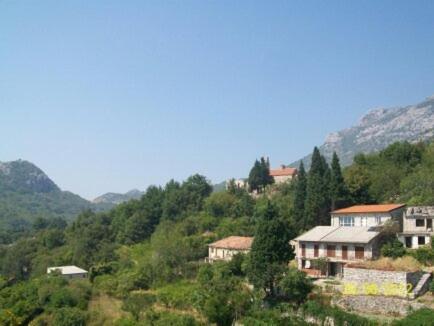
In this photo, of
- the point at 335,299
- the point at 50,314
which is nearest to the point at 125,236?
the point at 50,314

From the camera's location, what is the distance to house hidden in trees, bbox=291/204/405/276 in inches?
1415

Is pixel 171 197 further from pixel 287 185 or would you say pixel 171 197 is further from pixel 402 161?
pixel 402 161

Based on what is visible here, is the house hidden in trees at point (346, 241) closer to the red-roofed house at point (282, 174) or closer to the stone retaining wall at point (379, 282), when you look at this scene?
the stone retaining wall at point (379, 282)

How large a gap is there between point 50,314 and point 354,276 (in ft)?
93.4

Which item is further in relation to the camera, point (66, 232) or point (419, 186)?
point (66, 232)

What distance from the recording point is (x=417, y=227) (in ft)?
121

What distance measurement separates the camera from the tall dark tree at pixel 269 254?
109 feet

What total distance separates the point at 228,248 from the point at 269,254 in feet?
46.3

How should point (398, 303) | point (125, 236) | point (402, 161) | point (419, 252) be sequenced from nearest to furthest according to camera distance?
point (398, 303) → point (419, 252) → point (402, 161) → point (125, 236)

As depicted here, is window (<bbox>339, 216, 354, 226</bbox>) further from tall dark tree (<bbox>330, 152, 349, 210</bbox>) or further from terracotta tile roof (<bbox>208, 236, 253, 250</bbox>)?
terracotta tile roof (<bbox>208, 236, 253, 250</bbox>)

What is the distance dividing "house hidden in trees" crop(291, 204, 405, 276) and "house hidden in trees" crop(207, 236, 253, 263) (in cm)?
705

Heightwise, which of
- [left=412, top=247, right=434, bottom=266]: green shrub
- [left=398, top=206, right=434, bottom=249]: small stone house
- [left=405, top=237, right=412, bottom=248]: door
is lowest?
[left=412, top=247, right=434, bottom=266]: green shrub

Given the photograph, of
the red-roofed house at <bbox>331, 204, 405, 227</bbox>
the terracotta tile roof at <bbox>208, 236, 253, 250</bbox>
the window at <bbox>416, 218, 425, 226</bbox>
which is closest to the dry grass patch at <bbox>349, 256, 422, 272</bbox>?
the window at <bbox>416, 218, 425, 226</bbox>

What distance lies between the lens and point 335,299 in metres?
30.1
